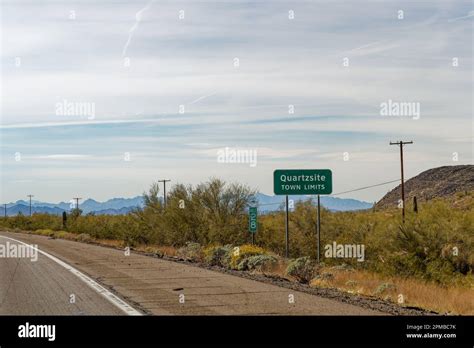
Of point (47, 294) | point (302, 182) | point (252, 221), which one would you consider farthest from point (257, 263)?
point (47, 294)

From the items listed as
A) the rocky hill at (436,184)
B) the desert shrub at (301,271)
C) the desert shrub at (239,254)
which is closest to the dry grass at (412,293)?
the desert shrub at (301,271)

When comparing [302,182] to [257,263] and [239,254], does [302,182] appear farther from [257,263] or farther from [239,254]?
[257,263]

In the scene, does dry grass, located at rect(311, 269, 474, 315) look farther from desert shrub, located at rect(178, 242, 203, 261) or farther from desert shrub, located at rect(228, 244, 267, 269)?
desert shrub, located at rect(178, 242, 203, 261)

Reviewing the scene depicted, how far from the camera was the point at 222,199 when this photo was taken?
38.6 metres

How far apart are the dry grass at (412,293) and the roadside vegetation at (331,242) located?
25 millimetres

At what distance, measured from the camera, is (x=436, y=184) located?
380 feet

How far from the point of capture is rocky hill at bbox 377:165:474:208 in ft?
347

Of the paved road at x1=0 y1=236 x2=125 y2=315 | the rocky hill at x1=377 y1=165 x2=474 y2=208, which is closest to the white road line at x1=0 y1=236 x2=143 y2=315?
the paved road at x1=0 y1=236 x2=125 y2=315

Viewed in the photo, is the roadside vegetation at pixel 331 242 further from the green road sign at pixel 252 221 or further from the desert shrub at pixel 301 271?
the green road sign at pixel 252 221

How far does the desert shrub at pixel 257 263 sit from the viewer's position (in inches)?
915
